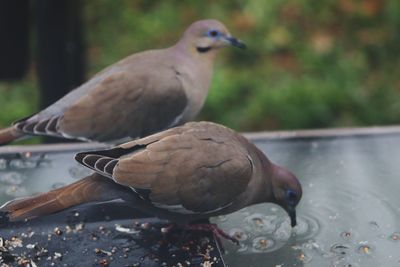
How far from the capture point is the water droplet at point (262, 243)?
2.78 meters

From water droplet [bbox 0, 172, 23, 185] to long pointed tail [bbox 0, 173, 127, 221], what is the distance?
1.76 feet

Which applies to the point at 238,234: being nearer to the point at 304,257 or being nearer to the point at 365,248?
the point at 304,257

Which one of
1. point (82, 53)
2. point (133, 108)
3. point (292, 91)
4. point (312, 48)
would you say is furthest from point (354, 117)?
point (133, 108)

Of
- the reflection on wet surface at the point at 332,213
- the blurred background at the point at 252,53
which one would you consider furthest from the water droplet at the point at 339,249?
the blurred background at the point at 252,53

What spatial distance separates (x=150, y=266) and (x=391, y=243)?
77 cm

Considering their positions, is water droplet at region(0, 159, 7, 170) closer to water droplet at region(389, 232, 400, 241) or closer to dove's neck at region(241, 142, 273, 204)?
dove's neck at region(241, 142, 273, 204)

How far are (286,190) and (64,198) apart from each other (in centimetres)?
74

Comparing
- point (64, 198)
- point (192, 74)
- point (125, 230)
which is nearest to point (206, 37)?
point (192, 74)

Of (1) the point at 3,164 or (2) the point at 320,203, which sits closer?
(2) the point at 320,203

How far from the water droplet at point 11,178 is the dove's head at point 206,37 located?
873 millimetres

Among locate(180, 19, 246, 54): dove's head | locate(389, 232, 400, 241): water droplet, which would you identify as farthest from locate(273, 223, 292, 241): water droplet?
locate(180, 19, 246, 54): dove's head

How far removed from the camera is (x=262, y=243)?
281cm

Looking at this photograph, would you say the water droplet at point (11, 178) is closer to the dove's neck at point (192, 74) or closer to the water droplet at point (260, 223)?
the dove's neck at point (192, 74)

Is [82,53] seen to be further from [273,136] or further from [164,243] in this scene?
[164,243]
